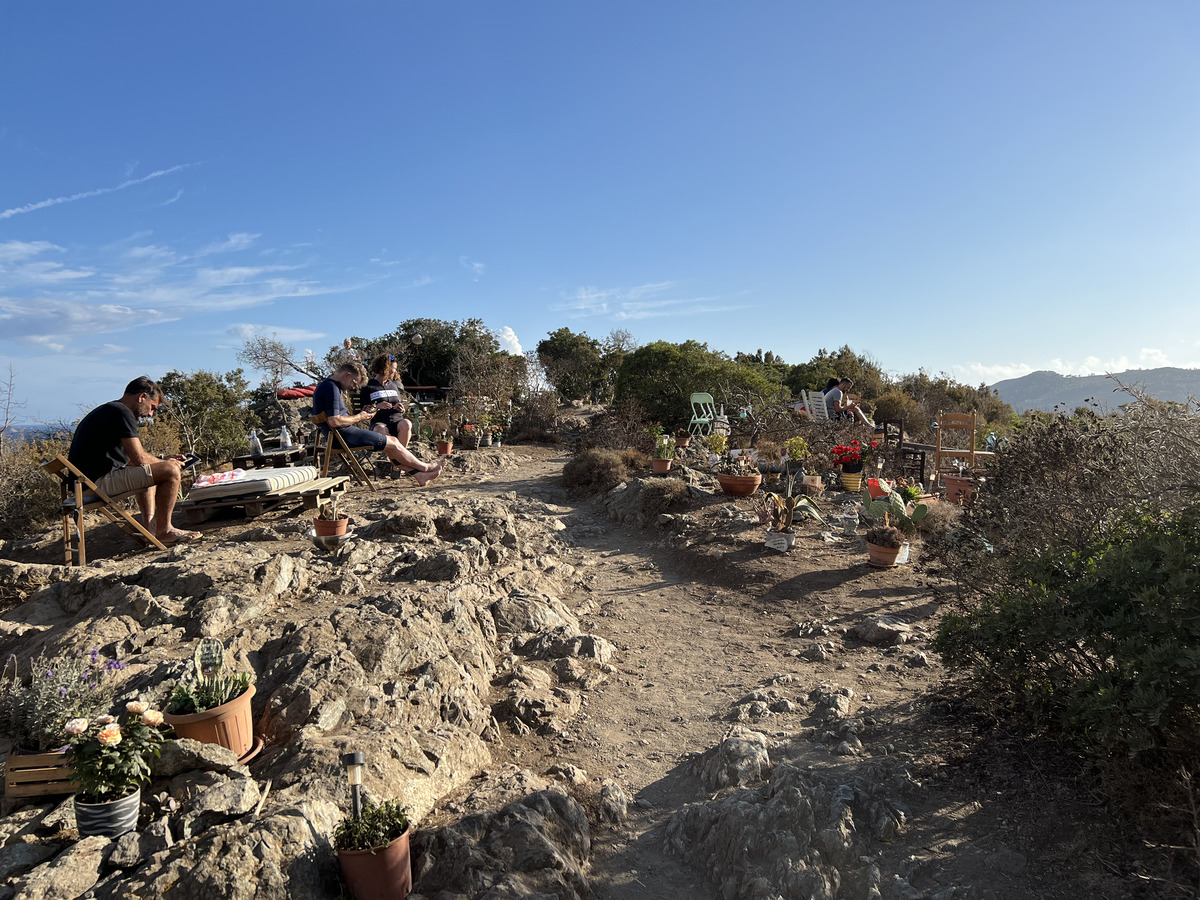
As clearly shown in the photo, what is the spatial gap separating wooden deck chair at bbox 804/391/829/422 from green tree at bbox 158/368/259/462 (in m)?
9.72

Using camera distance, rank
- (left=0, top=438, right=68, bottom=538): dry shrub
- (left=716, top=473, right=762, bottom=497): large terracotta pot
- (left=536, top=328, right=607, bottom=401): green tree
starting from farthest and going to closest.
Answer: (left=536, top=328, right=607, bottom=401): green tree, (left=716, top=473, right=762, bottom=497): large terracotta pot, (left=0, top=438, right=68, bottom=538): dry shrub

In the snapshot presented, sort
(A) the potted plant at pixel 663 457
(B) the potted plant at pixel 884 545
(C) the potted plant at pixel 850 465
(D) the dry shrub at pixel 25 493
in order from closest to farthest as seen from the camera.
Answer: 1. (B) the potted plant at pixel 884 545
2. (D) the dry shrub at pixel 25 493
3. (C) the potted plant at pixel 850 465
4. (A) the potted plant at pixel 663 457

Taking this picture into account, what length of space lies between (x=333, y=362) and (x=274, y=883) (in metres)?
21.8

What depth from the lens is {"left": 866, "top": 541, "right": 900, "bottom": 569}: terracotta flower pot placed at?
233 inches

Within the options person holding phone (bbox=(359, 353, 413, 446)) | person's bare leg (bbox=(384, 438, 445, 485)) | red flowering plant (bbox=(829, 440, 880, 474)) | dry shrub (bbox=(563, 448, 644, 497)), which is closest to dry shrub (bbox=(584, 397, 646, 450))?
dry shrub (bbox=(563, 448, 644, 497))

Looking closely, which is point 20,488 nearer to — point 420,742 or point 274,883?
point 420,742

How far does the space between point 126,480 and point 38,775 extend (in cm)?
357

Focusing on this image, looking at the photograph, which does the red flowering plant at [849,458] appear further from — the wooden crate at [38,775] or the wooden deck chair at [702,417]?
the wooden crate at [38,775]

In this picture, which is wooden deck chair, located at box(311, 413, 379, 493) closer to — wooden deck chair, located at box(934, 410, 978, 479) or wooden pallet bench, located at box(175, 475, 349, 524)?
wooden pallet bench, located at box(175, 475, 349, 524)

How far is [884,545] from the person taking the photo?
233 inches

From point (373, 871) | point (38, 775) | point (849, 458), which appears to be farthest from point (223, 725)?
point (849, 458)

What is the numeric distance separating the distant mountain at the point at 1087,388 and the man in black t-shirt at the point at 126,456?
22.1 ft

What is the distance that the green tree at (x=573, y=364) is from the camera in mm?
21031

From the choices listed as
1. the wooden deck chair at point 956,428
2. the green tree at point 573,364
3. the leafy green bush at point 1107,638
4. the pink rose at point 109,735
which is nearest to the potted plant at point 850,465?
the wooden deck chair at point 956,428
